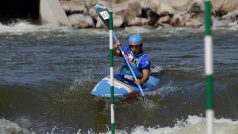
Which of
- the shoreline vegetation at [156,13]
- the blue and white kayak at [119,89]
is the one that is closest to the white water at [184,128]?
the blue and white kayak at [119,89]

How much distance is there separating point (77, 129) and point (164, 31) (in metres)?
12.2

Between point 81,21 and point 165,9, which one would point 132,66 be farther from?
point 81,21

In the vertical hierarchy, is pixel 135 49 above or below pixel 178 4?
below

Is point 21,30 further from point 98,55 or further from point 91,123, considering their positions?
point 91,123

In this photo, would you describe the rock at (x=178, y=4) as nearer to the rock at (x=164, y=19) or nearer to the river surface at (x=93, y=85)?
the rock at (x=164, y=19)

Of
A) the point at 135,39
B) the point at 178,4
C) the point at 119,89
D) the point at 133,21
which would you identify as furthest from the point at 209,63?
the point at 178,4

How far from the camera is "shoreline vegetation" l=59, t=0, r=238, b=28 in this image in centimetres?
2064

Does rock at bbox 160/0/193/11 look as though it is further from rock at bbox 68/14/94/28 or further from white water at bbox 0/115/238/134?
white water at bbox 0/115/238/134

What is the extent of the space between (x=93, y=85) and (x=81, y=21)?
11.5 meters

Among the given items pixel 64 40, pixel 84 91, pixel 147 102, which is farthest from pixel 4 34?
pixel 147 102

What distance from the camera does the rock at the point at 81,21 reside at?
20844 millimetres

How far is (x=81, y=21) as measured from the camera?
21.1 m

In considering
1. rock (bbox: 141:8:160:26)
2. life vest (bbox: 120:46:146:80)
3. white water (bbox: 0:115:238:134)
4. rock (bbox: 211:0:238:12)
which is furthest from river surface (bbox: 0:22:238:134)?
rock (bbox: 211:0:238:12)

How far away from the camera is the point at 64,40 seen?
57.6ft
